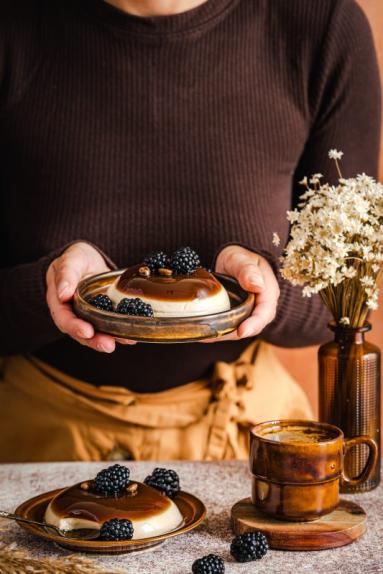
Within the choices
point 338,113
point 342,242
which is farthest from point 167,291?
point 338,113

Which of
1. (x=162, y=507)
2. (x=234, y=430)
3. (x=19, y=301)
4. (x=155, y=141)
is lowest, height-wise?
(x=234, y=430)

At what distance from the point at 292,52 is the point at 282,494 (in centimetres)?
102

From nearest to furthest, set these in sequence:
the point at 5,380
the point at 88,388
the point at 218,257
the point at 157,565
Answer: the point at 157,565
the point at 218,257
the point at 88,388
the point at 5,380

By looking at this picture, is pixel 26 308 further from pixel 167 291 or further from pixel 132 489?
pixel 132 489

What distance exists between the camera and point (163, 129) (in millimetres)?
1862

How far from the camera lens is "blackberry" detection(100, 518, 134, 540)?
1174mm

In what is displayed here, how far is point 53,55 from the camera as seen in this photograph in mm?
1897

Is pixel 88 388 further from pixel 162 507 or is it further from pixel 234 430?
pixel 162 507

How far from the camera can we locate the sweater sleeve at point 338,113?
6.17 ft

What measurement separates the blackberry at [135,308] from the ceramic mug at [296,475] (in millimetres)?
248

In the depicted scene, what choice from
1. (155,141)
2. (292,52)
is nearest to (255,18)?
(292,52)

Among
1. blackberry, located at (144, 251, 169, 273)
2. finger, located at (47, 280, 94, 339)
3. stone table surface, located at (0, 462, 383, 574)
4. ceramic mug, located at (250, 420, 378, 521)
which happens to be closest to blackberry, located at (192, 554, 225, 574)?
stone table surface, located at (0, 462, 383, 574)

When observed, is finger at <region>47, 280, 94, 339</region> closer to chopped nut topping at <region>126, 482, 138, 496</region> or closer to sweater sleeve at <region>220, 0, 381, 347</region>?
chopped nut topping at <region>126, 482, 138, 496</region>

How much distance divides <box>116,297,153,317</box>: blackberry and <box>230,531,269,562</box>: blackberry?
1.21 ft
